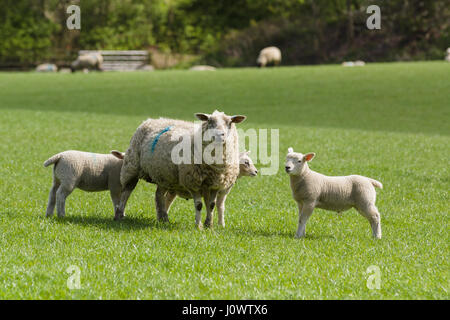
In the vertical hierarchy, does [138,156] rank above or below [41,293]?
above

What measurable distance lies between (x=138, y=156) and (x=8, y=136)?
35.0 feet

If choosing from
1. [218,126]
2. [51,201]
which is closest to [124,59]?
[51,201]

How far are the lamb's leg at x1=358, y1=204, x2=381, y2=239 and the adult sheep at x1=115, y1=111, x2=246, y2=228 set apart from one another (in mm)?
1626

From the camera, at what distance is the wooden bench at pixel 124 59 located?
4841 cm

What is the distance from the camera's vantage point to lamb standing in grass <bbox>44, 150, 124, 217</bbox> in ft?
27.8

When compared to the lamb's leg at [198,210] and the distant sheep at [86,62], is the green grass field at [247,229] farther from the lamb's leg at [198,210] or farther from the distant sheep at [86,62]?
the distant sheep at [86,62]

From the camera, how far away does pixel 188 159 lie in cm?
788

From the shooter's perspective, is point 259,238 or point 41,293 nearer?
point 41,293

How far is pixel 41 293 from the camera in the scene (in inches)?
214

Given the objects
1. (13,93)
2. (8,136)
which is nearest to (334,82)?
(13,93)

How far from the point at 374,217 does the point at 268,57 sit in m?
36.6

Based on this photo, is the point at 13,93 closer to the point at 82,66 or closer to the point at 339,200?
the point at 82,66

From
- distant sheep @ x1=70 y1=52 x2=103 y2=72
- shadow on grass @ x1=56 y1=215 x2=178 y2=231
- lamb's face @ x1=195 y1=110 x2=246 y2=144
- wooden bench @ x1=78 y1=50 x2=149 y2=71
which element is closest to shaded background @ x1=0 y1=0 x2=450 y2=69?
wooden bench @ x1=78 y1=50 x2=149 y2=71

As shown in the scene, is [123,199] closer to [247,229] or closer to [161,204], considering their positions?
[161,204]
